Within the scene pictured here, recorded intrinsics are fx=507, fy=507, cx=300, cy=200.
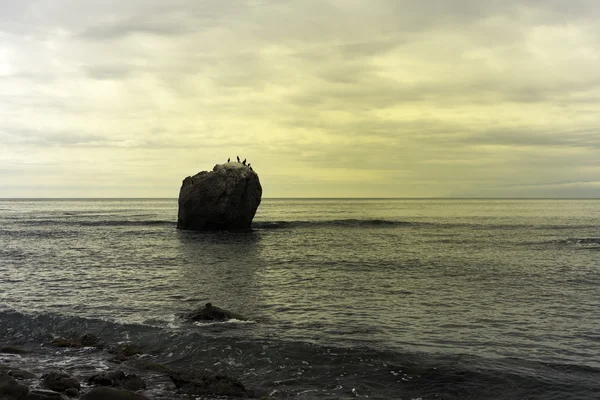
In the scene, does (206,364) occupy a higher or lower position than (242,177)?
lower

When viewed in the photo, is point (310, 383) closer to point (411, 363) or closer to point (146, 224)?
point (411, 363)

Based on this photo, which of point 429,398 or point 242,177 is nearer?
point 429,398

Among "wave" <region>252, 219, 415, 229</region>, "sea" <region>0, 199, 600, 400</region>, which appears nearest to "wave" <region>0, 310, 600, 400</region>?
"sea" <region>0, 199, 600, 400</region>

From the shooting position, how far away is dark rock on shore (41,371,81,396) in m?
12.2

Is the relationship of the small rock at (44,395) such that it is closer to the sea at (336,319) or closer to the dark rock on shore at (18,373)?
the dark rock on shore at (18,373)

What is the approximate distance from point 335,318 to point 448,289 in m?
8.26

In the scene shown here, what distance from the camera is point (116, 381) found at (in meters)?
12.8

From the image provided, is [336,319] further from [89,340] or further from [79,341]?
[79,341]

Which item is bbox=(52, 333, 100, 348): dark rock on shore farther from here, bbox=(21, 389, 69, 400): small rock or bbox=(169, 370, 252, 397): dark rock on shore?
bbox=(21, 389, 69, 400): small rock

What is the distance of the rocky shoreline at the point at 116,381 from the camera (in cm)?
1156

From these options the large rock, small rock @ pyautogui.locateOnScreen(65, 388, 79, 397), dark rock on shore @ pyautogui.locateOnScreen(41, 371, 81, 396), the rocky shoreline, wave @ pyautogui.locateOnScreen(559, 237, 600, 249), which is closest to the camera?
the rocky shoreline

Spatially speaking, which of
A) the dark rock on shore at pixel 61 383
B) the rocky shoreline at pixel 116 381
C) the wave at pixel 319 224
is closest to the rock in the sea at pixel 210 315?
the rocky shoreline at pixel 116 381

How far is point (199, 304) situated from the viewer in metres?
22.6

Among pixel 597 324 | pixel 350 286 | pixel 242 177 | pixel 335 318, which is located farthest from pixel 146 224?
pixel 597 324
